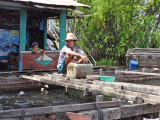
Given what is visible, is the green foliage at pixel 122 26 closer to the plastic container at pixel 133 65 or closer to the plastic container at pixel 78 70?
the plastic container at pixel 133 65

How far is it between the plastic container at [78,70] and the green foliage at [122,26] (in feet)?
27.5

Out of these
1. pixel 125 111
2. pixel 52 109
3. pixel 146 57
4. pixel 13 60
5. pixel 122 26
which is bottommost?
pixel 125 111

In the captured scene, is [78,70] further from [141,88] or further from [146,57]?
[146,57]

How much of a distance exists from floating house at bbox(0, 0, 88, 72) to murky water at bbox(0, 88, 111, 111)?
1874mm

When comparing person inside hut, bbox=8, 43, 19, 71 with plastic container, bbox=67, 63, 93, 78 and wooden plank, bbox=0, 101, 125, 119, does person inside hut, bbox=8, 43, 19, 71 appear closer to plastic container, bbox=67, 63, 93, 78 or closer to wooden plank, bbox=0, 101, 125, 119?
plastic container, bbox=67, 63, 93, 78

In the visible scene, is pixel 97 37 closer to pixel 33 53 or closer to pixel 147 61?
pixel 147 61

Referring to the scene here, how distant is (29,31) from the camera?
506 inches

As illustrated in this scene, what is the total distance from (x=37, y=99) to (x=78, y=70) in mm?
1569

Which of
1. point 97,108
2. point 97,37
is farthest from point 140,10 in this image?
point 97,108

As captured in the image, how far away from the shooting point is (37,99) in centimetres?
711

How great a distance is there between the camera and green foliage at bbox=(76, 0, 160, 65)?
48.9ft

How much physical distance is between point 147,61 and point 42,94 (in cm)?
607

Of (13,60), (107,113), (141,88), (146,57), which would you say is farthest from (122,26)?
(107,113)

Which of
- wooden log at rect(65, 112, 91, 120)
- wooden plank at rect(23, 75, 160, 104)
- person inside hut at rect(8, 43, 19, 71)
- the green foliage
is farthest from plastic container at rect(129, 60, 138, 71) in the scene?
wooden log at rect(65, 112, 91, 120)
